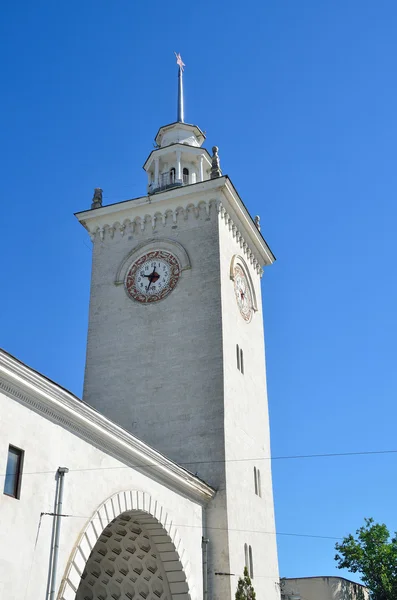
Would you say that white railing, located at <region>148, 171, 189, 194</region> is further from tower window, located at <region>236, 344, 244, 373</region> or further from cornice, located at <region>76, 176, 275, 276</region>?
tower window, located at <region>236, 344, 244, 373</region>

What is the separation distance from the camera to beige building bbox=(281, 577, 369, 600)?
44219 mm

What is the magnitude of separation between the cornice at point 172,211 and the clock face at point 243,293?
1.68 meters

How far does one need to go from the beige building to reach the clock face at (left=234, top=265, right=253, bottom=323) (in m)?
20.2

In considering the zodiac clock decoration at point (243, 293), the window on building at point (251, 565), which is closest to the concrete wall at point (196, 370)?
the window on building at point (251, 565)

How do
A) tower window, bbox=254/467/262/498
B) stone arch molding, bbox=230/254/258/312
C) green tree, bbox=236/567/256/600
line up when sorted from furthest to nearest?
stone arch molding, bbox=230/254/258/312 → tower window, bbox=254/467/262/498 → green tree, bbox=236/567/256/600

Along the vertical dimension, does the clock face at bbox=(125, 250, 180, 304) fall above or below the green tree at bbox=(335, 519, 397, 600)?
above

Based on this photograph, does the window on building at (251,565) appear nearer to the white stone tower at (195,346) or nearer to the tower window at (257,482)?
the white stone tower at (195,346)

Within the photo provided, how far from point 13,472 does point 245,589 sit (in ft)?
42.7

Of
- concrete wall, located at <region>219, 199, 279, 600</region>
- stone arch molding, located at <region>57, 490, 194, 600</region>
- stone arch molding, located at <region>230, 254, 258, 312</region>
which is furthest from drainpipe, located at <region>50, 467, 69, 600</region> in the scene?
stone arch molding, located at <region>230, 254, 258, 312</region>

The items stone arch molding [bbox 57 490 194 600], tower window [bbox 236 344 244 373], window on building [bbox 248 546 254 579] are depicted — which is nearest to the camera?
stone arch molding [bbox 57 490 194 600]

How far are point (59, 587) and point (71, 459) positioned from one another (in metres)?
3.12

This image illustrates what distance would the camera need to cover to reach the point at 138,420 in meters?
29.3

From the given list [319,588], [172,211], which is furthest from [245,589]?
[319,588]

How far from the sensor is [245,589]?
2547 cm
